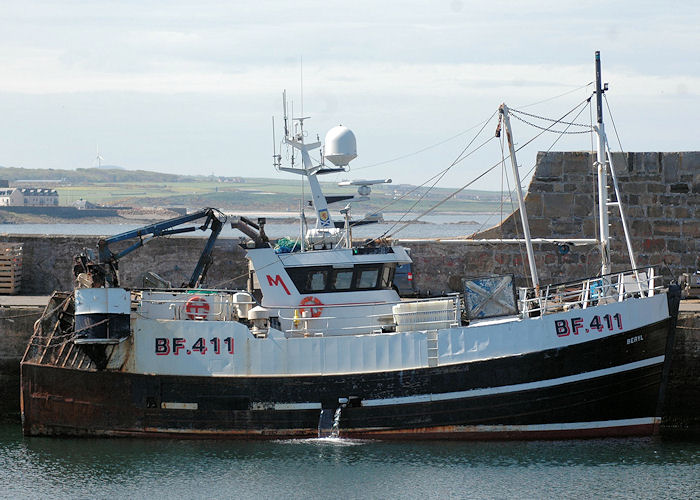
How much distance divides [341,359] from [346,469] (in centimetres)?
219

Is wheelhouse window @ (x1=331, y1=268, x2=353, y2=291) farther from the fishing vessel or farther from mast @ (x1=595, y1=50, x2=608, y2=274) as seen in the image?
mast @ (x1=595, y1=50, x2=608, y2=274)

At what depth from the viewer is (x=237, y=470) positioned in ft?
65.3

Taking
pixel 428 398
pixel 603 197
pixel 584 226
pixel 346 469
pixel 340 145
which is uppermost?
pixel 340 145

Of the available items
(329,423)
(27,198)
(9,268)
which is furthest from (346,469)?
(27,198)

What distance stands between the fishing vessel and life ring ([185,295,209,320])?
0.02 meters

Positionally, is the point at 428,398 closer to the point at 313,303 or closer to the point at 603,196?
the point at 313,303

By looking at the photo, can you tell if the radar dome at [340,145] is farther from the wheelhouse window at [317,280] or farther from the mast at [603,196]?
the mast at [603,196]

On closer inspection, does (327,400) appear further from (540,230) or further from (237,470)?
(540,230)

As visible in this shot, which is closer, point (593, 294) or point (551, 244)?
point (593, 294)

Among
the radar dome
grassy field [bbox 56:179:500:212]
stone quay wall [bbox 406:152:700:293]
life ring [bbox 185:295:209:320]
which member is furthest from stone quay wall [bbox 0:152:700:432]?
grassy field [bbox 56:179:500:212]

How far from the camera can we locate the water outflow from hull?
21078 mm

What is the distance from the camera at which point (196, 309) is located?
21828 millimetres

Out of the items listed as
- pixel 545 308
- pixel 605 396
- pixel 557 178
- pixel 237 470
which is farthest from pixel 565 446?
pixel 557 178

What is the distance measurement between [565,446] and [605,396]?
1183mm
